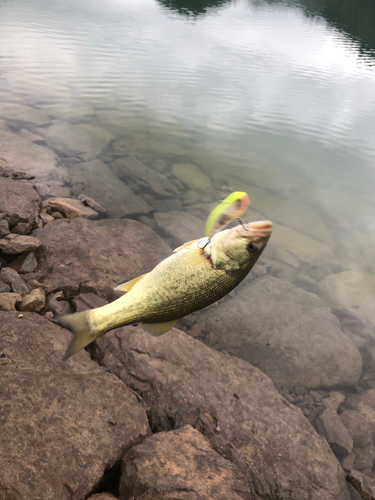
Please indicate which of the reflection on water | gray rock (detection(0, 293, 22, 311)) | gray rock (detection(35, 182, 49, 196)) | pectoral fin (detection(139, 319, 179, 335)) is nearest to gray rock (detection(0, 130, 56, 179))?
the reflection on water

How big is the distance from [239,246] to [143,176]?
22.6ft

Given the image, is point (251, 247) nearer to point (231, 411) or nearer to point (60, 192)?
point (231, 411)

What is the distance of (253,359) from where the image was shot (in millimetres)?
4426

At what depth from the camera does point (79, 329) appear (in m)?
1.35

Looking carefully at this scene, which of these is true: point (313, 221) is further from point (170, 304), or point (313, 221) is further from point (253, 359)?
point (170, 304)

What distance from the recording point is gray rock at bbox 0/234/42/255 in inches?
160

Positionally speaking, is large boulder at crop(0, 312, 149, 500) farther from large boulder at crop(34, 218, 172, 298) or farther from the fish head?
the fish head

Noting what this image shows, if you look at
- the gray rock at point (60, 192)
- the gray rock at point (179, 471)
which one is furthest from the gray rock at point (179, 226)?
the gray rock at point (179, 471)

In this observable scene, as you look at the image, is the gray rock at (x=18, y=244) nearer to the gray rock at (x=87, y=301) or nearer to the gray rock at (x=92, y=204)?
the gray rock at (x=87, y=301)

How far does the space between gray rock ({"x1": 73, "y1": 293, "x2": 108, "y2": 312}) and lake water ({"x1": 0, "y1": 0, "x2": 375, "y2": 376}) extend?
3356 millimetres

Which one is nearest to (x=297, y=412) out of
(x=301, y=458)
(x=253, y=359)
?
(x=301, y=458)

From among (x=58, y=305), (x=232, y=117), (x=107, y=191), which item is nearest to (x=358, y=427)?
(x=58, y=305)

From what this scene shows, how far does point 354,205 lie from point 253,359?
6.17 meters

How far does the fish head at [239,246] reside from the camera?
4.20 feet
